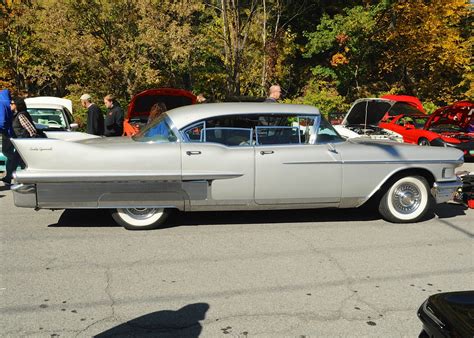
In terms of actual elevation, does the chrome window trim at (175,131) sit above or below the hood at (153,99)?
below

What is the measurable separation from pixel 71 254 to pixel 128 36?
1094 cm

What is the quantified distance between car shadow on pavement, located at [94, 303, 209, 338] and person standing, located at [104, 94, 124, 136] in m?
5.94

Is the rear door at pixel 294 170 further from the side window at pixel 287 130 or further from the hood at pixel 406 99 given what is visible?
the hood at pixel 406 99

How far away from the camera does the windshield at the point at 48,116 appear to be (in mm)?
10594

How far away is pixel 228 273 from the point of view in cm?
434

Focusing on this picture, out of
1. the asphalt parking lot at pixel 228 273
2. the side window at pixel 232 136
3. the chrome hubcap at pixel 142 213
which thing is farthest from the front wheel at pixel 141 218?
the side window at pixel 232 136

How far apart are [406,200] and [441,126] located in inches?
316

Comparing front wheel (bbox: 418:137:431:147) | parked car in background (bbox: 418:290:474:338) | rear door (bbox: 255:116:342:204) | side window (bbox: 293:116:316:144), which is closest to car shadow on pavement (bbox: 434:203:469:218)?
rear door (bbox: 255:116:342:204)

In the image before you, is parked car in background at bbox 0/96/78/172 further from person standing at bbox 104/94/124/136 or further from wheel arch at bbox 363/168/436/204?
wheel arch at bbox 363/168/436/204

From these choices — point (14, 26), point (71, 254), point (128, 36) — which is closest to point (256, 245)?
point (71, 254)

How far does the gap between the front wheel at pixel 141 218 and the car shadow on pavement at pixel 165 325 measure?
2090mm

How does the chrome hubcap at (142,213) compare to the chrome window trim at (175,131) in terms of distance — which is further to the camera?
the chrome hubcap at (142,213)

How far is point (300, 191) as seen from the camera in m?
5.59

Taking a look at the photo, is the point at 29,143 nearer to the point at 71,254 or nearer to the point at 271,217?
the point at 71,254
